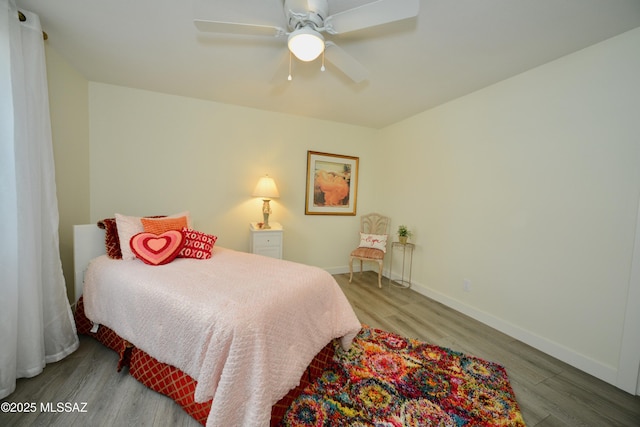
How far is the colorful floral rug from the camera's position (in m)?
1.31

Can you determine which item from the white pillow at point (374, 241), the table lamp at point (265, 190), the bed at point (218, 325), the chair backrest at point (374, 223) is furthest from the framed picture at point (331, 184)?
the bed at point (218, 325)

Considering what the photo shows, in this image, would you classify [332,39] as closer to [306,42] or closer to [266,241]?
[306,42]

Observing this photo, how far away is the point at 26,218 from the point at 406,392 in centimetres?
253

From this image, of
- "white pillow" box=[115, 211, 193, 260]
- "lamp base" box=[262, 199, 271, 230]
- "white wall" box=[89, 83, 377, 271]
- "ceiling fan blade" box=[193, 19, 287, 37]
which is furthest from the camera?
"lamp base" box=[262, 199, 271, 230]

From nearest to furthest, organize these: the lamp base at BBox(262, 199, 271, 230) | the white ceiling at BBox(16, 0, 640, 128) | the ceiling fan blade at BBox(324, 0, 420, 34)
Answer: the ceiling fan blade at BBox(324, 0, 420, 34) → the white ceiling at BBox(16, 0, 640, 128) → the lamp base at BBox(262, 199, 271, 230)

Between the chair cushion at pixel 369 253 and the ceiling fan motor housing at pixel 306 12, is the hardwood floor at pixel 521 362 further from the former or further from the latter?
the ceiling fan motor housing at pixel 306 12

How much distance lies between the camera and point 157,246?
187cm

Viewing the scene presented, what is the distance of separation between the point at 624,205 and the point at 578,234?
1.02ft

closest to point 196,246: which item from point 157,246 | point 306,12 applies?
point 157,246

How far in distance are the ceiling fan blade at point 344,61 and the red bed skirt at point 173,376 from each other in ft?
6.60

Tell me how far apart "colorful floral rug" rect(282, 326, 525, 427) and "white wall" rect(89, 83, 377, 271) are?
2.04 meters

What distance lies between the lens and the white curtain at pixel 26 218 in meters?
1.36

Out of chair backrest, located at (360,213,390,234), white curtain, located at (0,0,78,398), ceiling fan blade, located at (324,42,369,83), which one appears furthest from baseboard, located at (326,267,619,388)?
white curtain, located at (0,0,78,398)

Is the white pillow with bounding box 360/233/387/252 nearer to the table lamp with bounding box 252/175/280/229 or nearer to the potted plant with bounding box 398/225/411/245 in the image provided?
the potted plant with bounding box 398/225/411/245
